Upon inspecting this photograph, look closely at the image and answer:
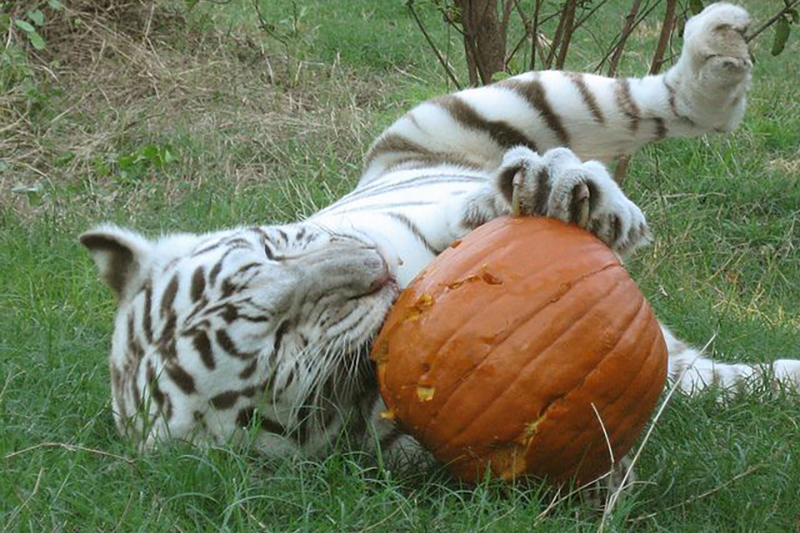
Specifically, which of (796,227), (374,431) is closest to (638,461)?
(374,431)

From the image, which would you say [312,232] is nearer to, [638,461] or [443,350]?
[443,350]

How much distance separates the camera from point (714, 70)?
3658 millimetres

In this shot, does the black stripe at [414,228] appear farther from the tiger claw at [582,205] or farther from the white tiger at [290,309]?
the tiger claw at [582,205]

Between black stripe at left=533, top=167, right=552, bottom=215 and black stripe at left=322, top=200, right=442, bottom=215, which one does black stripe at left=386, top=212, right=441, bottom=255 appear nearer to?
black stripe at left=322, top=200, right=442, bottom=215

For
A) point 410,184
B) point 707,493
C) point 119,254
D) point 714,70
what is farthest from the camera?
point 410,184

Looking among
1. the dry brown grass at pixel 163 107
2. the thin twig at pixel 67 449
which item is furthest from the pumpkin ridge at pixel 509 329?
the dry brown grass at pixel 163 107

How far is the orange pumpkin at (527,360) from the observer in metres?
2.34

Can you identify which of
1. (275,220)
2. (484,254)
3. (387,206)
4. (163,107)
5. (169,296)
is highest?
(484,254)

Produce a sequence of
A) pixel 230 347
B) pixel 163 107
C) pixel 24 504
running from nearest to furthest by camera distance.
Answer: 1. pixel 24 504
2. pixel 230 347
3. pixel 163 107

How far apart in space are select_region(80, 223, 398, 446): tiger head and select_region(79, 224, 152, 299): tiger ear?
0.31 m

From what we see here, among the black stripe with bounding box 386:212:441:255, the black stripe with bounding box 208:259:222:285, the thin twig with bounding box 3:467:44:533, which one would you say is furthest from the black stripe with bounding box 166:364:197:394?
the black stripe with bounding box 386:212:441:255

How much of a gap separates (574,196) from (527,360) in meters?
0.41

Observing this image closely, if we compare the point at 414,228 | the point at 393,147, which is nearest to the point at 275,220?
the point at 393,147

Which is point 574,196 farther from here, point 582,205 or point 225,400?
point 225,400
